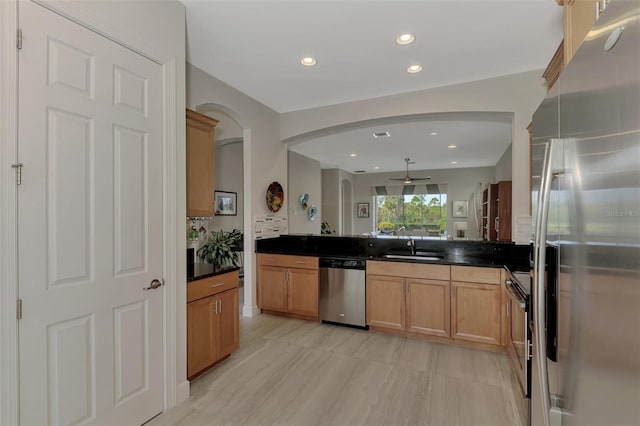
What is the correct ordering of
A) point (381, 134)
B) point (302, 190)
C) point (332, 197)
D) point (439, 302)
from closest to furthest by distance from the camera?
point (439, 302), point (381, 134), point (302, 190), point (332, 197)

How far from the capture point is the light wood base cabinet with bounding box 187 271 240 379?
2.47 meters

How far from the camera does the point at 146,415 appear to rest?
2.04 metres

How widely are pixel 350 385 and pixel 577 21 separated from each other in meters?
2.67

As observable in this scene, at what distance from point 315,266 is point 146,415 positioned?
2266 mm

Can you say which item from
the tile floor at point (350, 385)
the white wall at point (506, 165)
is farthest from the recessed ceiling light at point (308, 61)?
the white wall at point (506, 165)

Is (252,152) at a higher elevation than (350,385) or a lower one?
higher

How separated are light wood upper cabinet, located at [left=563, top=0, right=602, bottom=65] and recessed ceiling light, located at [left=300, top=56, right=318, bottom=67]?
2.08 m

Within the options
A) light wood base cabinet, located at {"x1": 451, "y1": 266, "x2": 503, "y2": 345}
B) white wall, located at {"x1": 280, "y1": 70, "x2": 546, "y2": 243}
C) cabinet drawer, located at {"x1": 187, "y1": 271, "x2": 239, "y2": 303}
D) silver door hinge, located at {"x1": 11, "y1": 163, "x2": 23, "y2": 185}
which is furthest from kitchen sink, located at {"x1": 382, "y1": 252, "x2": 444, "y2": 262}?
silver door hinge, located at {"x1": 11, "y1": 163, "x2": 23, "y2": 185}

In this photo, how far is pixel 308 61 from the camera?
123 inches

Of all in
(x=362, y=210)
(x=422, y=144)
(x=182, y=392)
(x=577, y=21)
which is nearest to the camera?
(x=577, y=21)

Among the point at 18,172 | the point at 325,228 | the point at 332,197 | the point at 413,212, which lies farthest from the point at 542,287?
the point at 413,212

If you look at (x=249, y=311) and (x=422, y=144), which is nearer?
(x=249, y=311)

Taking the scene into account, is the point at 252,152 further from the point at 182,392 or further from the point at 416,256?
the point at 182,392

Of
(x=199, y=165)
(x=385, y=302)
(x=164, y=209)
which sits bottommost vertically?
(x=385, y=302)
